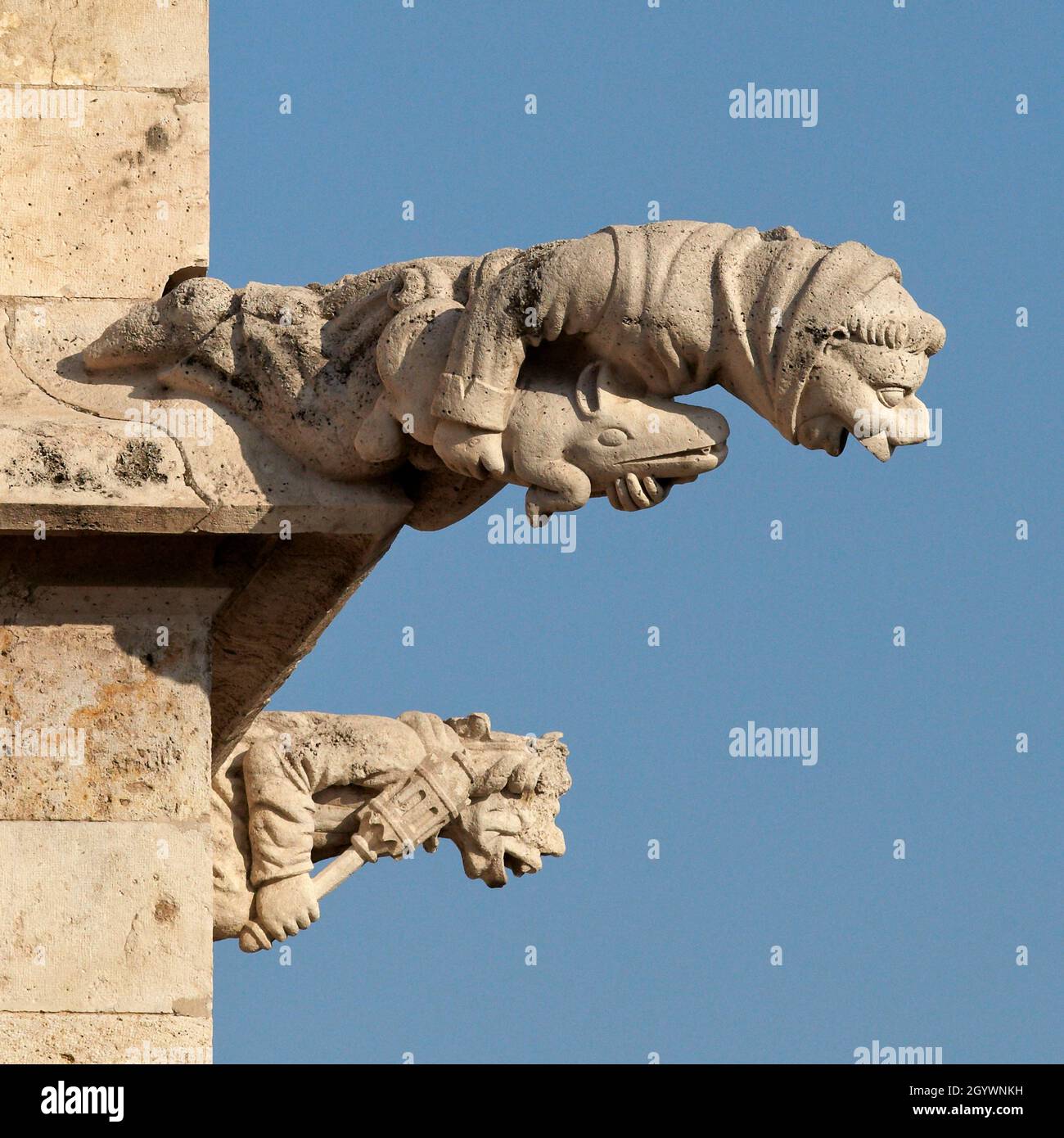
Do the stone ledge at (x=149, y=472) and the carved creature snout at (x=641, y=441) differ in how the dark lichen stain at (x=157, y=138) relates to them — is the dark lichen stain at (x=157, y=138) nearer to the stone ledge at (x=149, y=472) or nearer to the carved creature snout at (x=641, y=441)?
the stone ledge at (x=149, y=472)

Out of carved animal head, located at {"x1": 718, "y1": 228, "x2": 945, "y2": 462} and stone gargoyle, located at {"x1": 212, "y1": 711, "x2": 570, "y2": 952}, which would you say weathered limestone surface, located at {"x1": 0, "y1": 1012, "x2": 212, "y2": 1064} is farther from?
carved animal head, located at {"x1": 718, "y1": 228, "x2": 945, "y2": 462}

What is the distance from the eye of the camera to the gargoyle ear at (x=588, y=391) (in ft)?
25.3

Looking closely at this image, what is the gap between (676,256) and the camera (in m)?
7.62

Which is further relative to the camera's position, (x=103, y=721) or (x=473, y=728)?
(x=473, y=728)

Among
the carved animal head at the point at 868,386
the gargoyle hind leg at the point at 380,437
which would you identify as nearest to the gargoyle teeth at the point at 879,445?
the carved animal head at the point at 868,386

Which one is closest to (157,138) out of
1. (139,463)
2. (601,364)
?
→ (139,463)

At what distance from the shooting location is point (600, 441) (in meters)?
7.68

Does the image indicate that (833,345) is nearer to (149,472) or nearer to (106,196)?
(149,472)

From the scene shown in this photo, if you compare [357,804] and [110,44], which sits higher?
[110,44]

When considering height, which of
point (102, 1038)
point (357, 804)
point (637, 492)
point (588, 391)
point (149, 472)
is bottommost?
point (102, 1038)

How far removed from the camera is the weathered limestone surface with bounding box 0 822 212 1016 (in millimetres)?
7863

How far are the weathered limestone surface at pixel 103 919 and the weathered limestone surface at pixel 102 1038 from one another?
0.09 ft

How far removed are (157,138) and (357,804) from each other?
2186mm

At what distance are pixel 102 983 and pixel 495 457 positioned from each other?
1707mm
